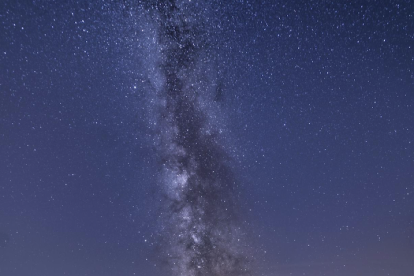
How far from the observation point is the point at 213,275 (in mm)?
9352

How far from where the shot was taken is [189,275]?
9062 mm

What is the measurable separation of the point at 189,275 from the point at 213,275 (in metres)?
0.94
